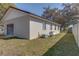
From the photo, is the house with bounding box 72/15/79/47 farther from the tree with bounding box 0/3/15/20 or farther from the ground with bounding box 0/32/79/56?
the tree with bounding box 0/3/15/20

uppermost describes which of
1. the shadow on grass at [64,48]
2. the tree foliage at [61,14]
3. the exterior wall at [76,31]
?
the tree foliage at [61,14]

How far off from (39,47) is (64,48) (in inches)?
19.9

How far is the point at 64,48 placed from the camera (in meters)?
3.57

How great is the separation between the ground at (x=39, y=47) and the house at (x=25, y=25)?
0.45 feet

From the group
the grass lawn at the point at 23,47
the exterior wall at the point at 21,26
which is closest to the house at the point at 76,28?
the grass lawn at the point at 23,47

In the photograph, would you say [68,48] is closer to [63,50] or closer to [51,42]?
[63,50]

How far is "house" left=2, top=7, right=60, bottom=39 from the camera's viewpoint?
3609 mm

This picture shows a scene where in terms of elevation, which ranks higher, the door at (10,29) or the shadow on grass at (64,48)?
the door at (10,29)

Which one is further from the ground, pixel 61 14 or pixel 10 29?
pixel 61 14

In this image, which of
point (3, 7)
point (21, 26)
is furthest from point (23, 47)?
point (3, 7)

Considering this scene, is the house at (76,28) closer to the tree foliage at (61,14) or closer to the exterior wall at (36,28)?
the tree foliage at (61,14)

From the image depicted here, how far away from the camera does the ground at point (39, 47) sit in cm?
355

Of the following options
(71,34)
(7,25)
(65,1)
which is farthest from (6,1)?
(71,34)

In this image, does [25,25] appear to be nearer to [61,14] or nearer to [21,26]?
[21,26]
